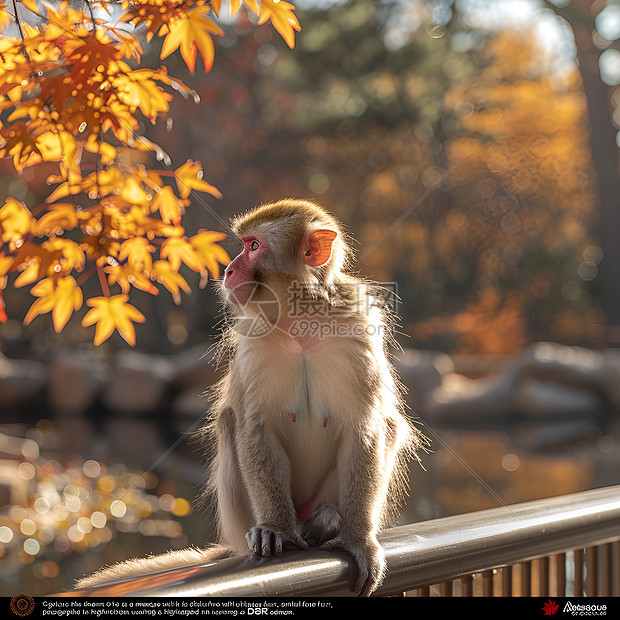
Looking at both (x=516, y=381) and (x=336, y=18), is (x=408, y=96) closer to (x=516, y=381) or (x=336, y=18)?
(x=336, y=18)

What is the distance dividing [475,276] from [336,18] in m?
4.70

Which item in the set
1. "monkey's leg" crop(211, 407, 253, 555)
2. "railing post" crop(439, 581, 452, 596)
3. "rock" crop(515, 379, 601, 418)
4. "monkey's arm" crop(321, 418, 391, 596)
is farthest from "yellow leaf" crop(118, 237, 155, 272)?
"rock" crop(515, 379, 601, 418)

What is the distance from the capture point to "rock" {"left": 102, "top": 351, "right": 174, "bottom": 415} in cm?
998

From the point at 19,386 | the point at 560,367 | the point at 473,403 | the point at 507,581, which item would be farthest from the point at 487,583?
the point at 19,386

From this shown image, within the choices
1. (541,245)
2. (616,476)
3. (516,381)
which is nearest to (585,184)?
(541,245)

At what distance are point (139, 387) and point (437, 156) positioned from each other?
6.14m

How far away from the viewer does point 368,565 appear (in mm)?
1407

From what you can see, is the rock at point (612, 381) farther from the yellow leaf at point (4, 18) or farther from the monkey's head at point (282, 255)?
the yellow leaf at point (4, 18)

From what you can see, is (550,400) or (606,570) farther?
(550,400)

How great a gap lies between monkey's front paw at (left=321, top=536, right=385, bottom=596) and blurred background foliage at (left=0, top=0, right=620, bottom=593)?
857 cm

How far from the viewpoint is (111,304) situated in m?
2.12

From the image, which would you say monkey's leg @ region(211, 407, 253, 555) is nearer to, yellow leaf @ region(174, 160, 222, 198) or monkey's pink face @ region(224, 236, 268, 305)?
monkey's pink face @ region(224, 236, 268, 305)
